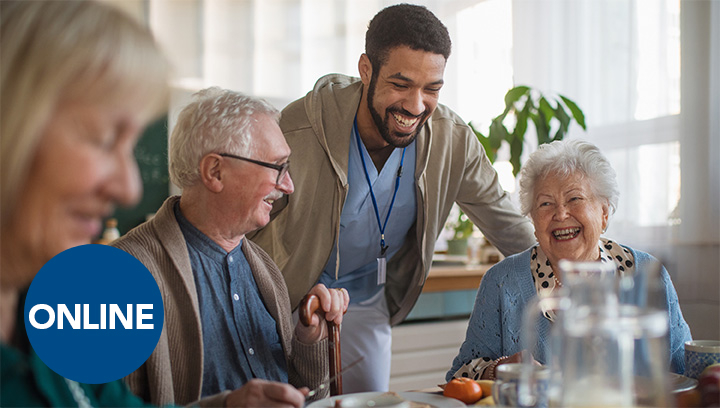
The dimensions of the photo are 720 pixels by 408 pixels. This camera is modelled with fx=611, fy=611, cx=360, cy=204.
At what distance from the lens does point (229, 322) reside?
1403mm

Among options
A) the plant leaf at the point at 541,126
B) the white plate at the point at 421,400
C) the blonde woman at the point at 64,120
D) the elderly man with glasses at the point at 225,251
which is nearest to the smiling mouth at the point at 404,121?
the elderly man with glasses at the point at 225,251

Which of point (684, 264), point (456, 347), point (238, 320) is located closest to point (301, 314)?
point (238, 320)

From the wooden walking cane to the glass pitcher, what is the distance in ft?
2.07

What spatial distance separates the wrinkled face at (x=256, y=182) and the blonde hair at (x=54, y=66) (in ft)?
2.26

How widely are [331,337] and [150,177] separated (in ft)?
8.27

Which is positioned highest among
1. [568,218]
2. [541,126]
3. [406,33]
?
[406,33]

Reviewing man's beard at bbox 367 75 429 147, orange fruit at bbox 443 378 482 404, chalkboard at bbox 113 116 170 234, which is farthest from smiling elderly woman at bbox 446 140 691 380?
chalkboard at bbox 113 116 170 234

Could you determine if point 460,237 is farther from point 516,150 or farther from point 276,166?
point 276,166

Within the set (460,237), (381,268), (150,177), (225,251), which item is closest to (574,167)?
(381,268)

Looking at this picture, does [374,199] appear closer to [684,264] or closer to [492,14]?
[684,264]

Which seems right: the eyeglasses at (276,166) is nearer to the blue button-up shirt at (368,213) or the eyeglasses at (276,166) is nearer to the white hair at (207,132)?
the white hair at (207,132)

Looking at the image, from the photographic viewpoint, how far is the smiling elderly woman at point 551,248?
5.37 ft

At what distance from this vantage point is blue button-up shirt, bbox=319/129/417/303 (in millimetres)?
2025

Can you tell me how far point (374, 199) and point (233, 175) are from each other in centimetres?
73
